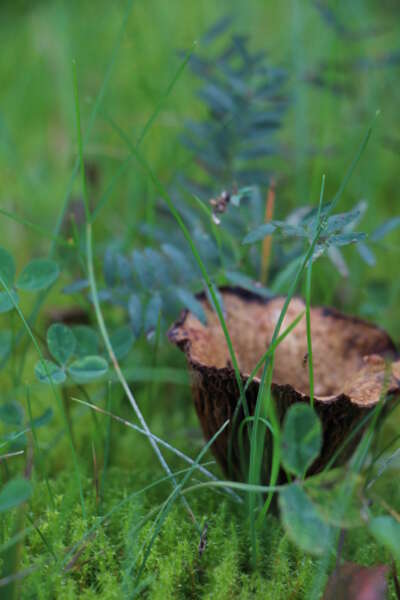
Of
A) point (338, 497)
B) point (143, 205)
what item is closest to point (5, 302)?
point (338, 497)

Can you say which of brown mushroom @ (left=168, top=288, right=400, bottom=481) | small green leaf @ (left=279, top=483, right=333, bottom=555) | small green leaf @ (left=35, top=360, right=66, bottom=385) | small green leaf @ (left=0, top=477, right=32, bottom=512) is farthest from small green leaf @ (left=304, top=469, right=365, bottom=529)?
small green leaf @ (left=35, top=360, right=66, bottom=385)

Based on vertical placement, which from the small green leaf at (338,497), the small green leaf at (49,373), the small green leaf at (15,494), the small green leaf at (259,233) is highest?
the small green leaf at (259,233)

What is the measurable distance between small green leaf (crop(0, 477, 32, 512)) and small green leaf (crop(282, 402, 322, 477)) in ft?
1.32

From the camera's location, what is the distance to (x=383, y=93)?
8.11 feet

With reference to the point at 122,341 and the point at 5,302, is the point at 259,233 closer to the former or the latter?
the point at 122,341

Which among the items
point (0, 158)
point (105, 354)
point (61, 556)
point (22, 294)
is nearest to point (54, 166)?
point (0, 158)

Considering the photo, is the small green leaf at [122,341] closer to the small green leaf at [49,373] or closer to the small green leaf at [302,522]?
the small green leaf at [49,373]

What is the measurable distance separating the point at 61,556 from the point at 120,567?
0.11m

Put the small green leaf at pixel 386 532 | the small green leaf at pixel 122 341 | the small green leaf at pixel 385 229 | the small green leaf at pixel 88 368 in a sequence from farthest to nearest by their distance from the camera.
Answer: the small green leaf at pixel 385 229, the small green leaf at pixel 122 341, the small green leaf at pixel 88 368, the small green leaf at pixel 386 532

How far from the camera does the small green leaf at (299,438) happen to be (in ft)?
2.81

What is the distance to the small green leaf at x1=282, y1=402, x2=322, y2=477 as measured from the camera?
856 millimetres

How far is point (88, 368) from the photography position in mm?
1243

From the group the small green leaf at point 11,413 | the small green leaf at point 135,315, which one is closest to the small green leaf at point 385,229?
the small green leaf at point 135,315

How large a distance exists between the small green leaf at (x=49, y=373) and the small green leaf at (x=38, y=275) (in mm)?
197
